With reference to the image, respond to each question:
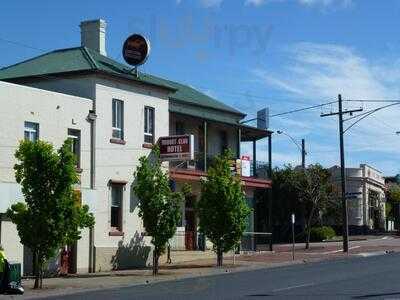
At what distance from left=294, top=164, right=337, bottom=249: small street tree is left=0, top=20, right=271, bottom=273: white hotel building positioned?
18.2m

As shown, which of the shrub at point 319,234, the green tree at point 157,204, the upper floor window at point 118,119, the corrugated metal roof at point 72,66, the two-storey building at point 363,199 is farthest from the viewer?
the two-storey building at point 363,199

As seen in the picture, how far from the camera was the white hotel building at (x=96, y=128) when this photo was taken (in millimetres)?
27703

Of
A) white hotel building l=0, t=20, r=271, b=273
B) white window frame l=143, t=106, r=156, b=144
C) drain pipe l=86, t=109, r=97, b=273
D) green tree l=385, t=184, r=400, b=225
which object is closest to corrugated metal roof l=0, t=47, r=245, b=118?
white hotel building l=0, t=20, r=271, b=273

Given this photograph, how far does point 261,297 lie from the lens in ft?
57.6

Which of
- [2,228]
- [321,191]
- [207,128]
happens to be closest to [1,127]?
A: [2,228]

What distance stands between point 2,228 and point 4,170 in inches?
82.4

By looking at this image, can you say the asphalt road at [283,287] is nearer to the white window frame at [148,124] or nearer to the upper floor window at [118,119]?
the upper floor window at [118,119]

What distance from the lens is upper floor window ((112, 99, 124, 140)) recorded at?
32.5m

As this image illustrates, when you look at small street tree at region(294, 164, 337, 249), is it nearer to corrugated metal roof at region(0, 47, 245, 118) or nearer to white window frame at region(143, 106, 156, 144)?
corrugated metal roof at region(0, 47, 245, 118)

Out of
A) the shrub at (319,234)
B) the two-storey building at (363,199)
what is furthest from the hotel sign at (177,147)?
the two-storey building at (363,199)

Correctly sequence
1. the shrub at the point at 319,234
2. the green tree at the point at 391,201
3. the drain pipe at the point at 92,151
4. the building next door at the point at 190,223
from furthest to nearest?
the green tree at the point at 391,201 < the shrub at the point at 319,234 < the building next door at the point at 190,223 < the drain pipe at the point at 92,151

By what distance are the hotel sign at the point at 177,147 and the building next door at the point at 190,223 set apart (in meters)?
5.39

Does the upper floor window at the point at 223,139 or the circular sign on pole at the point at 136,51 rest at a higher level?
the circular sign on pole at the point at 136,51

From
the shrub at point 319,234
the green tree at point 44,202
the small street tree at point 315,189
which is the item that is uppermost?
the small street tree at point 315,189
